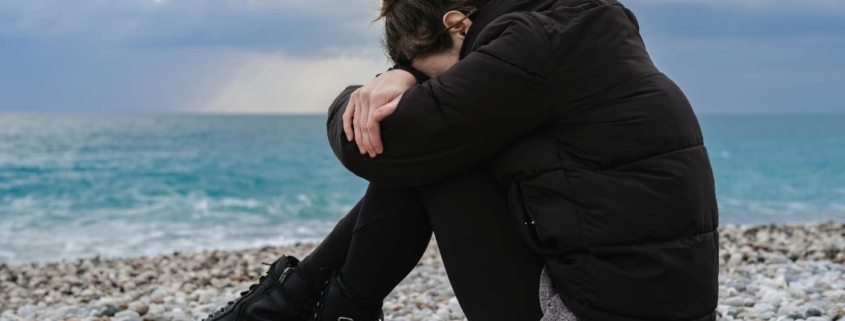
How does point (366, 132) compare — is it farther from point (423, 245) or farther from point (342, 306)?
point (342, 306)

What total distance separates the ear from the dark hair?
2 cm

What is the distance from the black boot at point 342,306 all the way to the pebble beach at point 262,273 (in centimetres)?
112

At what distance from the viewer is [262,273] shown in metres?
6.27

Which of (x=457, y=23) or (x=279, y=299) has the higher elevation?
(x=457, y=23)

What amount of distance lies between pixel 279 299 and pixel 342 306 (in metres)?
0.26

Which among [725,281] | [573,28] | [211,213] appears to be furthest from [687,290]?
[211,213]

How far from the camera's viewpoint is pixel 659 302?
1781 millimetres

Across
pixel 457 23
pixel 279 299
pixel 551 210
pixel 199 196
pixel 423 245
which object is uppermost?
pixel 457 23

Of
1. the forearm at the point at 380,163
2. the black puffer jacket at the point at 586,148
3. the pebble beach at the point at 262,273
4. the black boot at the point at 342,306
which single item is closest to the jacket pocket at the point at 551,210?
the black puffer jacket at the point at 586,148

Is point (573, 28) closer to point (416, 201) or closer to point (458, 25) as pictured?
point (458, 25)

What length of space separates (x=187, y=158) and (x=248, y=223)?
60.0 feet

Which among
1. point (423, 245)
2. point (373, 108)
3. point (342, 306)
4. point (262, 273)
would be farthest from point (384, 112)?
point (262, 273)

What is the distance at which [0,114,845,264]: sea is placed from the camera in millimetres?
11374

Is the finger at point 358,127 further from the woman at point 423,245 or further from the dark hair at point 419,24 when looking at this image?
the dark hair at point 419,24
